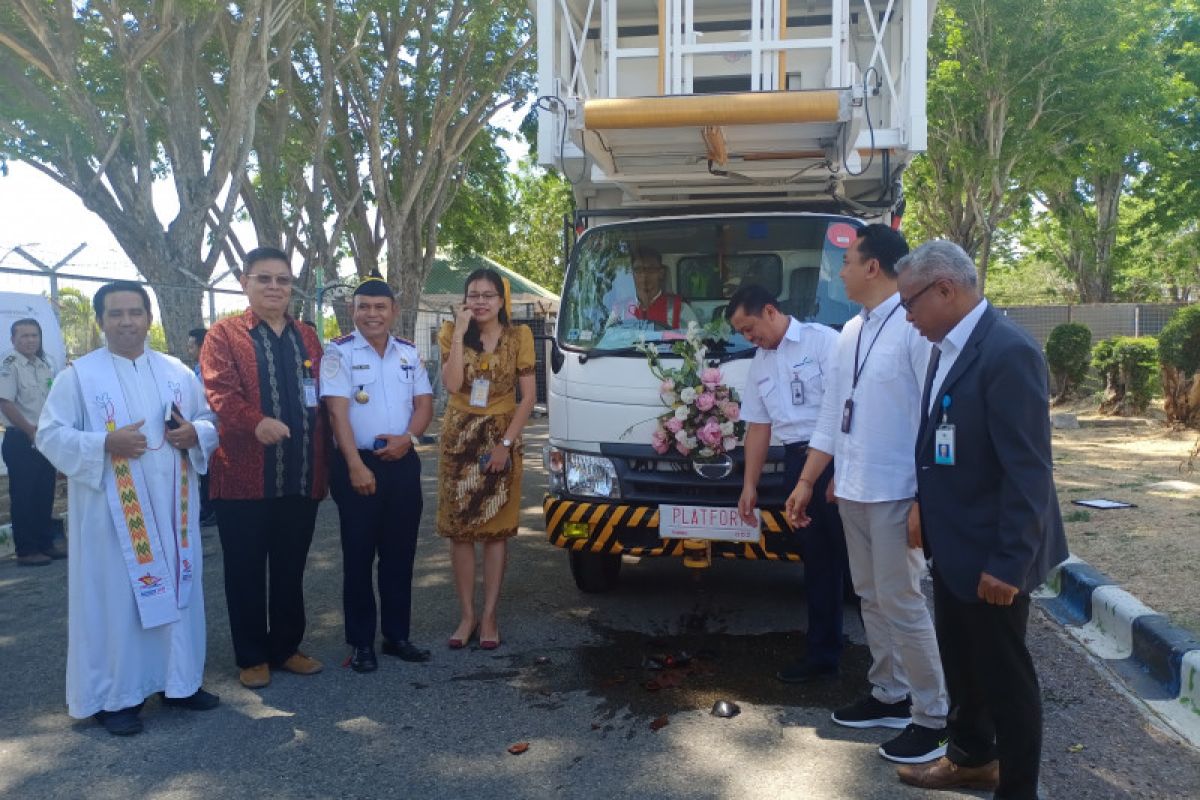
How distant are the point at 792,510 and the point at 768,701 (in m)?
0.92

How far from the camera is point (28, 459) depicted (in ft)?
25.3

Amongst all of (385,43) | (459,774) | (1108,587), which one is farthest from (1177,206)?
(459,774)

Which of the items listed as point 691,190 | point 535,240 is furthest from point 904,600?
point 535,240

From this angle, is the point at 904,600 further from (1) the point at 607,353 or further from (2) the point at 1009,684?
(1) the point at 607,353

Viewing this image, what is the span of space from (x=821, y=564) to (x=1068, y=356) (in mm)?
14787

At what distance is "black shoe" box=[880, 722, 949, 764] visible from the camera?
3848mm

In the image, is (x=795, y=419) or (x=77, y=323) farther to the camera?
(x=77, y=323)

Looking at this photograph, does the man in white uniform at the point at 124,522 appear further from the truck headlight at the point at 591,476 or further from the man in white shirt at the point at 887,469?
the man in white shirt at the point at 887,469

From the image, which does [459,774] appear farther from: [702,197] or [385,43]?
[385,43]

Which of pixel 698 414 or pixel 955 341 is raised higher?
pixel 955 341

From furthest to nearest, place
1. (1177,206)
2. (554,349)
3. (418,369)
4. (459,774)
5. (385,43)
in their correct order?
(1177,206)
(385,43)
(554,349)
(418,369)
(459,774)

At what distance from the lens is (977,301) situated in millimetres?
Answer: 3330

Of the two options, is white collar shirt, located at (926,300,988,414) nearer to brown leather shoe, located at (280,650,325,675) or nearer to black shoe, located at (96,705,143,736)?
brown leather shoe, located at (280,650,325,675)

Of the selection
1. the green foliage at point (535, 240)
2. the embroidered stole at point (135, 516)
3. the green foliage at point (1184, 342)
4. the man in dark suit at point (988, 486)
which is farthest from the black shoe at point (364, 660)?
the green foliage at point (535, 240)
